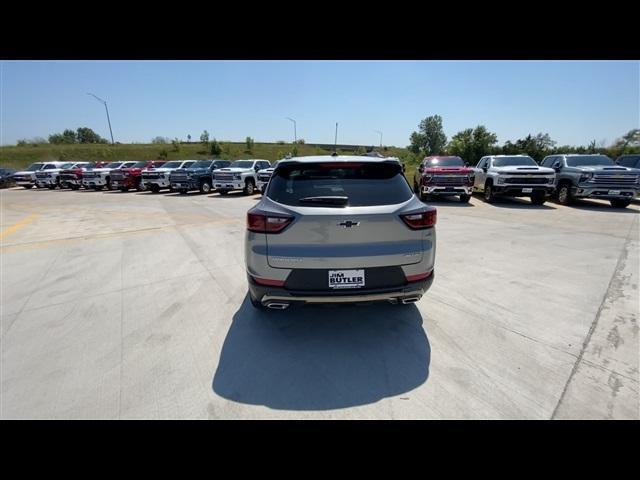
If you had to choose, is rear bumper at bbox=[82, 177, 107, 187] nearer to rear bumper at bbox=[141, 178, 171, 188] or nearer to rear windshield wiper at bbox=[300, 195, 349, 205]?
rear bumper at bbox=[141, 178, 171, 188]

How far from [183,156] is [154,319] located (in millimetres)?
59625

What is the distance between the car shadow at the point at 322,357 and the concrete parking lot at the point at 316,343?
0.02 m

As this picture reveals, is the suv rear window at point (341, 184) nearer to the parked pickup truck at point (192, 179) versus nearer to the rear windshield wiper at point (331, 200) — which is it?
the rear windshield wiper at point (331, 200)

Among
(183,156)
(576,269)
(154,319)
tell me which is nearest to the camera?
(154,319)

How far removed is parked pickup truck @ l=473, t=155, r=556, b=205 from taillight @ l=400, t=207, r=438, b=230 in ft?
37.9

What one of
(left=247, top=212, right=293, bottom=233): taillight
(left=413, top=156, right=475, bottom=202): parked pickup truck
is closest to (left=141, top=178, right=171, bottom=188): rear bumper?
(left=413, top=156, right=475, bottom=202): parked pickup truck

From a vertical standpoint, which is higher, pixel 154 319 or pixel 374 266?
Answer: pixel 374 266

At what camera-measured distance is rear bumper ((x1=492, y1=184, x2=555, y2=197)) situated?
1178 centimetres

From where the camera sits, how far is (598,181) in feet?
37.0

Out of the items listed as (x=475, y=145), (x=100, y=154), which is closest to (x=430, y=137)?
(x=475, y=145)

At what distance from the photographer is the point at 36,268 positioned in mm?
5445

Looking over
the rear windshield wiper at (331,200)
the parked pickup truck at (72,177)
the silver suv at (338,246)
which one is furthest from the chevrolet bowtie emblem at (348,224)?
the parked pickup truck at (72,177)
